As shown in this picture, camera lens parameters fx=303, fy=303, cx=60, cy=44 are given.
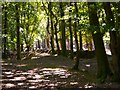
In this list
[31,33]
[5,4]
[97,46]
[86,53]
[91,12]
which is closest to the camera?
[91,12]

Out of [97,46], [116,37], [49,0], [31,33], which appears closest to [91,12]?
[116,37]

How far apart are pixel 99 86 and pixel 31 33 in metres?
46.6

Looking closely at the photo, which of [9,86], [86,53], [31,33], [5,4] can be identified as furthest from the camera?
[31,33]

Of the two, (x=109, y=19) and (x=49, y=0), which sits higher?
(x=49, y=0)

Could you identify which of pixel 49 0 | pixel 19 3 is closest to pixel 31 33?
pixel 49 0

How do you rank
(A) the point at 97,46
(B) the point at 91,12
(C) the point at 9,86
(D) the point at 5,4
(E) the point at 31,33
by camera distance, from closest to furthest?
(C) the point at 9,86
(B) the point at 91,12
(A) the point at 97,46
(D) the point at 5,4
(E) the point at 31,33

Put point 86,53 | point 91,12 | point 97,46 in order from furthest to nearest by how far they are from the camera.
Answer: point 86,53 < point 97,46 < point 91,12

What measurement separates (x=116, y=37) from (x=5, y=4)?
60.4ft

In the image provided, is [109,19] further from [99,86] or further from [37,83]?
[37,83]

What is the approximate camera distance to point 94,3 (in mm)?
14250

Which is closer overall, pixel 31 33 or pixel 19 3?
pixel 19 3

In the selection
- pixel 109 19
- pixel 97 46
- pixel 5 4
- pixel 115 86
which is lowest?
pixel 115 86

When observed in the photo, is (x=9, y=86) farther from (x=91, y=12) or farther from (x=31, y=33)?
(x=31, y=33)

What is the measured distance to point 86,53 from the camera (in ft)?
119
